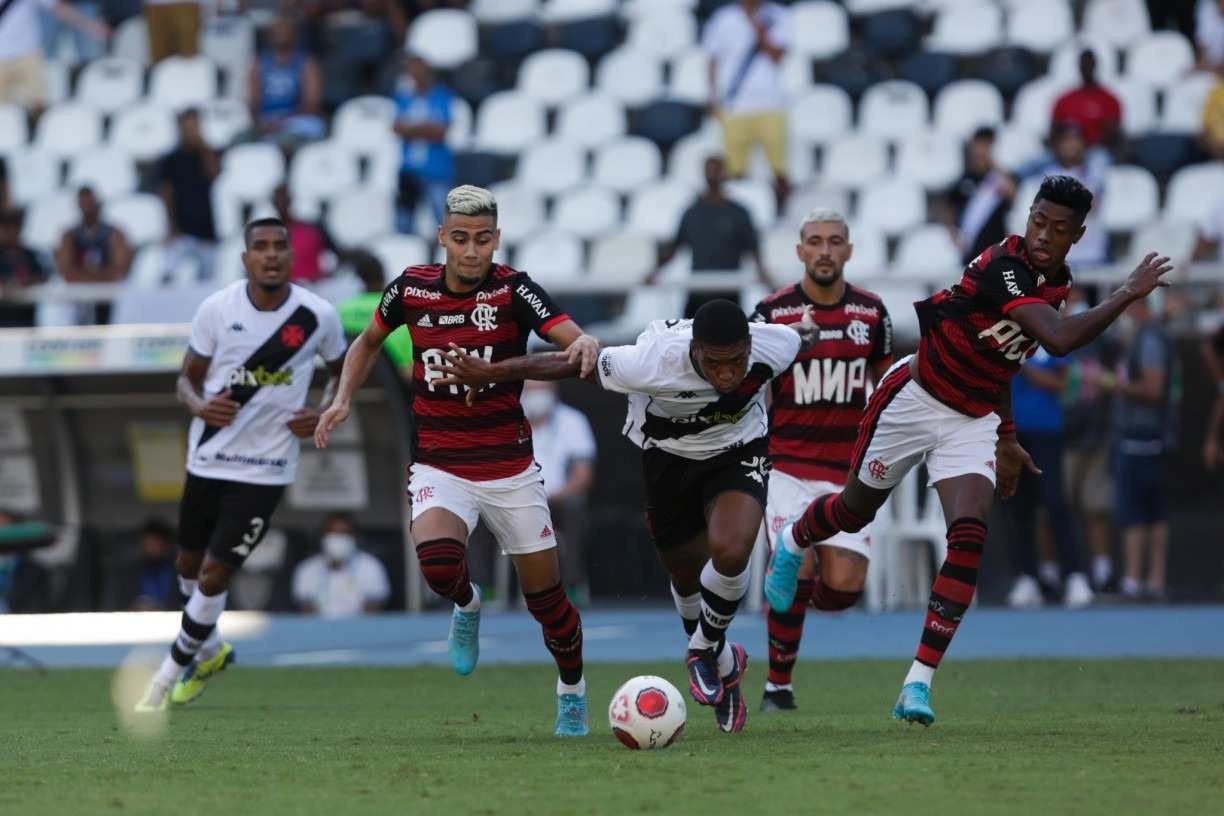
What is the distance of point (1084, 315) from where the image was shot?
27.0ft

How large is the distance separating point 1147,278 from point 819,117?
47.0ft

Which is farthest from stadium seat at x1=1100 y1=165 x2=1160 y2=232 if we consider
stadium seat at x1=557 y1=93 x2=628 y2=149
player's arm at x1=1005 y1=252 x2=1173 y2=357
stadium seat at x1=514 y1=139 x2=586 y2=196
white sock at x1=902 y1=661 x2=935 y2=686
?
white sock at x1=902 y1=661 x2=935 y2=686

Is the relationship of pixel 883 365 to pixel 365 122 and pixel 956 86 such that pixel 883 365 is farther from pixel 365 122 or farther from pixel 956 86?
pixel 365 122

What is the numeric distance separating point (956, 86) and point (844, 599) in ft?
40.6

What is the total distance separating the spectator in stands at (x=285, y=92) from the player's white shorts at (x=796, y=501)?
45.2 feet

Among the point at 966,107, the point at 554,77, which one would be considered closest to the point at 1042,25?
the point at 966,107

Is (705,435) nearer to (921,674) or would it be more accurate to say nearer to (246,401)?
(921,674)

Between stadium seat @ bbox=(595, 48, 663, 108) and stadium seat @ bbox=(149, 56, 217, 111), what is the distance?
5192 millimetres

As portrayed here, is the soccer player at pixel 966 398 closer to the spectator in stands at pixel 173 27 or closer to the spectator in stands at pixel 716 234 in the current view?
the spectator in stands at pixel 716 234

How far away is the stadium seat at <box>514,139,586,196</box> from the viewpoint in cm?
2278


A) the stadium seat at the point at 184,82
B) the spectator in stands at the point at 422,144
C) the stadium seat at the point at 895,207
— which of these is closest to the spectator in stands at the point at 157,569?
the spectator in stands at the point at 422,144

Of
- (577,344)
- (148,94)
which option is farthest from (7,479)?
(577,344)

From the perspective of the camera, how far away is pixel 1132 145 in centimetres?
2128

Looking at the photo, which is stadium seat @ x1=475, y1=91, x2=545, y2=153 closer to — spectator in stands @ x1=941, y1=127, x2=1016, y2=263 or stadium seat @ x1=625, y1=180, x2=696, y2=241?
stadium seat @ x1=625, y1=180, x2=696, y2=241
